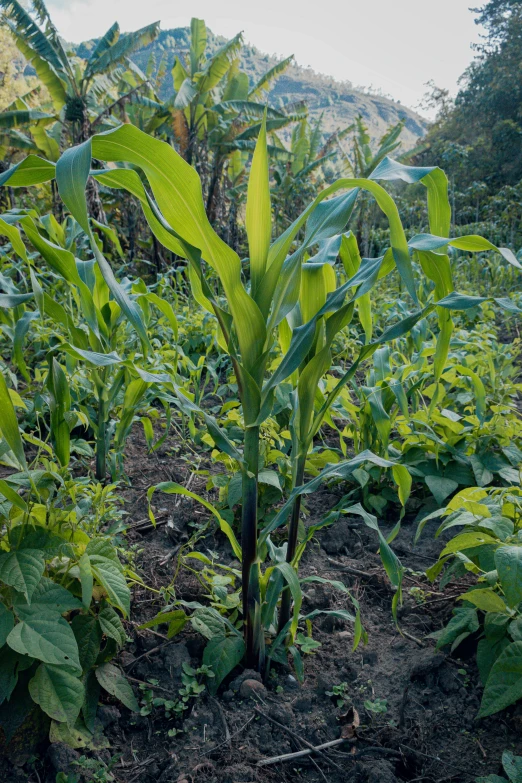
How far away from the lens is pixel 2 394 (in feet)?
3.29

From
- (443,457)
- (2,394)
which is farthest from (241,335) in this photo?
(443,457)

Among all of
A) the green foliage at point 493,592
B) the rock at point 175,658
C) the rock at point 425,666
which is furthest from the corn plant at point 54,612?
the green foliage at point 493,592

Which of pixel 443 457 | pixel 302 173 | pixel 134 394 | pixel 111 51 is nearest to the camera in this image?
pixel 134 394

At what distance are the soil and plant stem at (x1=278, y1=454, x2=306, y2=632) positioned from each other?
139mm

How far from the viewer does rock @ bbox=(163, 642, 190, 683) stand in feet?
4.33

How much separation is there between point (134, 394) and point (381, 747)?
1.29 metres

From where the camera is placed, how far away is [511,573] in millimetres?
1095

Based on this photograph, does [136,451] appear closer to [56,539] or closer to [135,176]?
[56,539]

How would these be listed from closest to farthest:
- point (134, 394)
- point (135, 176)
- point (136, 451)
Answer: point (135, 176) → point (134, 394) → point (136, 451)

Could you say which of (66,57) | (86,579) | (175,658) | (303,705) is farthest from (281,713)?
(66,57)

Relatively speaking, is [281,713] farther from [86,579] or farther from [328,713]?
[86,579]

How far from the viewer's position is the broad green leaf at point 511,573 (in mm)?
1085

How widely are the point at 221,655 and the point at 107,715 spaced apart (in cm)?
29

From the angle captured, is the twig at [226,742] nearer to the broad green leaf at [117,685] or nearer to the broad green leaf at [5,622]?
the broad green leaf at [117,685]
